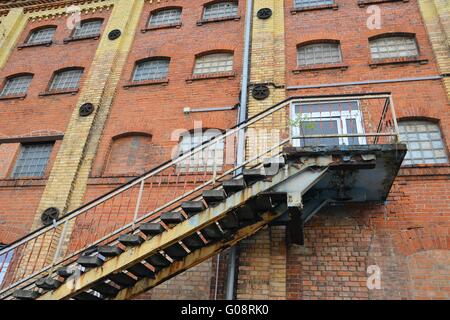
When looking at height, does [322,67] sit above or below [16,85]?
below

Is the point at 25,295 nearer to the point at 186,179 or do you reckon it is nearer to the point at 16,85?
the point at 186,179

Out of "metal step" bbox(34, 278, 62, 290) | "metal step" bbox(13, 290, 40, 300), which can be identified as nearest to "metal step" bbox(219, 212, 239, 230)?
"metal step" bbox(34, 278, 62, 290)

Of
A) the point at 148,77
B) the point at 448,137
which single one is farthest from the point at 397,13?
the point at 148,77

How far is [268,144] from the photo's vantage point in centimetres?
770

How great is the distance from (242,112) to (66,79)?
22.6 feet

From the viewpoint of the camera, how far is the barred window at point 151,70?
10.9 metres

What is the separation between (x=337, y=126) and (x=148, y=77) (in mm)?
6208

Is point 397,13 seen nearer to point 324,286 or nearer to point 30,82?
point 324,286

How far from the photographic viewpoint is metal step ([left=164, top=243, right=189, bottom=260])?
5.72 metres

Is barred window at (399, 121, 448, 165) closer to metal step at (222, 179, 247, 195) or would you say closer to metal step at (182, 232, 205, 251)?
metal step at (222, 179, 247, 195)

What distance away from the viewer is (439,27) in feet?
30.5

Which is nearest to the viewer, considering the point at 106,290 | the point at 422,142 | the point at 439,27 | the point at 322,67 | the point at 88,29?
the point at 106,290

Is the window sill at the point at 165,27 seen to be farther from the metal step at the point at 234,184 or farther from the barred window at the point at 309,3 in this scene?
the metal step at the point at 234,184

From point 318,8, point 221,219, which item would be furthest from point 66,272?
point 318,8
